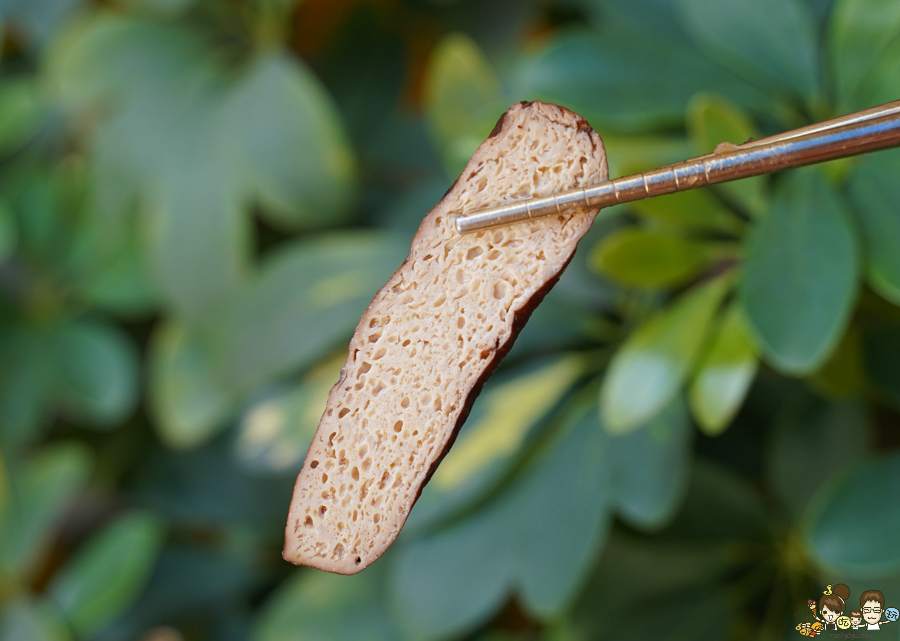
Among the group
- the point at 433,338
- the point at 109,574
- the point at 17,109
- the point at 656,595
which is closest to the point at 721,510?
the point at 656,595

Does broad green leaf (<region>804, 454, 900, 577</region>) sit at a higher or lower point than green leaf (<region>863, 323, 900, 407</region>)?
lower

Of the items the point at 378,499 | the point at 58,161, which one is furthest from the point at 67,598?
the point at 378,499

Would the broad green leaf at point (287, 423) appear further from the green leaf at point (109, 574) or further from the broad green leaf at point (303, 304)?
the green leaf at point (109, 574)

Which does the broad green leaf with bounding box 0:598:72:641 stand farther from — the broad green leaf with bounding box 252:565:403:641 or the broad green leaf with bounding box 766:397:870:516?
the broad green leaf with bounding box 766:397:870:516

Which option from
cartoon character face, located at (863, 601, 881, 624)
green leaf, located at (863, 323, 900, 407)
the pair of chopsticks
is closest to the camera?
the pair of chopsticks

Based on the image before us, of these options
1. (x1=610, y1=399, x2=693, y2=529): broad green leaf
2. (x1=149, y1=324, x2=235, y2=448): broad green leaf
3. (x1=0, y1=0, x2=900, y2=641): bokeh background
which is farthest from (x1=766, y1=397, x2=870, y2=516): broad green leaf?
(x1=149, y1=324, x2=235, y2=448): broad green leaf

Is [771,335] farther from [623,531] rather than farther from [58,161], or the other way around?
[58,161]

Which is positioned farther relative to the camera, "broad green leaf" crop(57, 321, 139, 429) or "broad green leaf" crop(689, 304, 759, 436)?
"broad green leaf" crop(57, 321, 139, 429)

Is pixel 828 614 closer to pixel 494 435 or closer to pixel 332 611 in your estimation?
pixel 494 435

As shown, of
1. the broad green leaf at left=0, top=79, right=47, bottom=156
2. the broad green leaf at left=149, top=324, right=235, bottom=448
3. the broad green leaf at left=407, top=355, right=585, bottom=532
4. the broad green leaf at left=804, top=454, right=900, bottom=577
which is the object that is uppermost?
the broad green leaf at left=0, top=79, right=47, bottom=156
